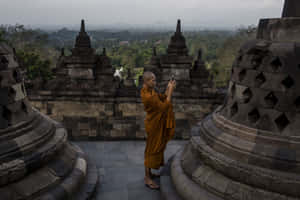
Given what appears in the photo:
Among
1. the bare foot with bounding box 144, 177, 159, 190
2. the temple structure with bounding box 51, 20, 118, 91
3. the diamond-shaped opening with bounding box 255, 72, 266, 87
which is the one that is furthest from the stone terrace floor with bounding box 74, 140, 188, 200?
the diamond-shaped opening with bounding box 255, 72, 266, 87

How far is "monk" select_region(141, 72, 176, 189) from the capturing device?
3.81 meters

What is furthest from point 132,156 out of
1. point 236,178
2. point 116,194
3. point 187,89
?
point 236,178

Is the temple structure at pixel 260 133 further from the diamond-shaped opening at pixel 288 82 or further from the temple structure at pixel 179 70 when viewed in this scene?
the temple structure at pixel 179 70

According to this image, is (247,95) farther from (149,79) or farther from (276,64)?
(149,79)

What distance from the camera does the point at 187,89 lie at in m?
7.26

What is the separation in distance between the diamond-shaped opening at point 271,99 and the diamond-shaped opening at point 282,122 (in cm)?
19

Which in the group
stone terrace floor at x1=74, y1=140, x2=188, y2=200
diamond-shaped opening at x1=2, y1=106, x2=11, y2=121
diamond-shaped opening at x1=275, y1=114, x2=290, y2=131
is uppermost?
diamond-shaped opening at x1=275, y1=114, x2=290, y2=131

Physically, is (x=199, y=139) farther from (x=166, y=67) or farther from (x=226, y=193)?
(x=166, y=67)

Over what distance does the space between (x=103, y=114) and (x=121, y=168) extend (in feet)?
7.76

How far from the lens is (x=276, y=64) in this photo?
3299 millimetres

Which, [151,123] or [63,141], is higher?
[151,123]

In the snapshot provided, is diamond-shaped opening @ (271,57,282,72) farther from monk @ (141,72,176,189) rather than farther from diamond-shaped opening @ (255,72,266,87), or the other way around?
monk @ (141,72,176,189)

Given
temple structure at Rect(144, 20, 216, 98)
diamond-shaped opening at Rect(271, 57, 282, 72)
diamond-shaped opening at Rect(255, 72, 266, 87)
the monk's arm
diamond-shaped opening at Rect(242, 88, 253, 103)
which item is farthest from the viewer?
temple structure at Rect(144, 20, 216, 98)

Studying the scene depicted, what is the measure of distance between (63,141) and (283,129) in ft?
11.4
